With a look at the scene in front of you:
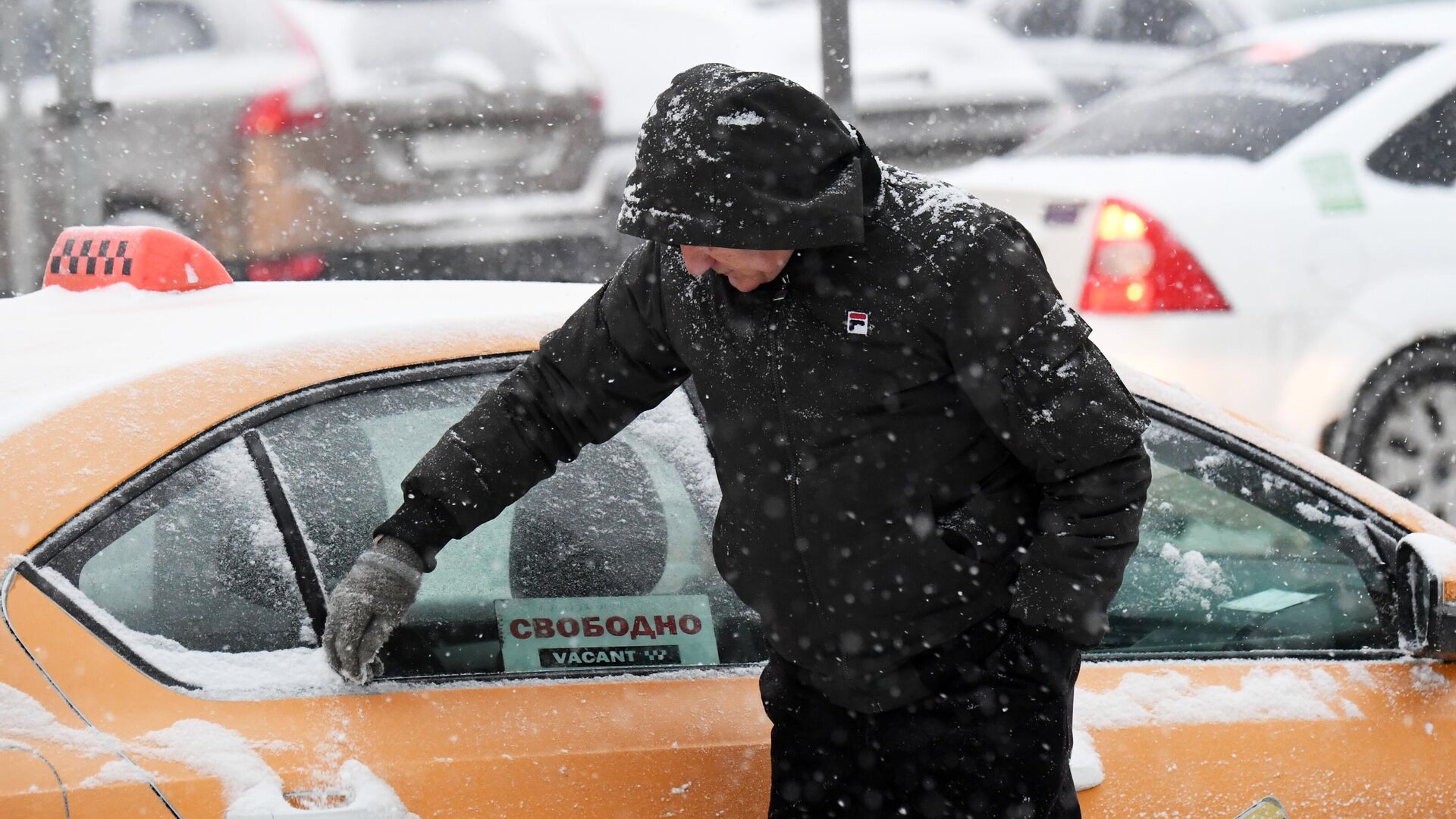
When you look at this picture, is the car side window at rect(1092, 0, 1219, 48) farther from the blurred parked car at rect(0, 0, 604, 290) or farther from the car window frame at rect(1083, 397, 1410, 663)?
the car window frame at rect(1083, 397, 1410, 663)

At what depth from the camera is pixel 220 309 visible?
225 cm

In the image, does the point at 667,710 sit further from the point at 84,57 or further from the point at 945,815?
the point at 84,57

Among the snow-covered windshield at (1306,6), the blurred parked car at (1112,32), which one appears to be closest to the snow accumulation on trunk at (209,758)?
the blurred parked car at (1112,32)

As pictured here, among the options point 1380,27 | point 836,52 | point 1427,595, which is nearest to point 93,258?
point 1427,595

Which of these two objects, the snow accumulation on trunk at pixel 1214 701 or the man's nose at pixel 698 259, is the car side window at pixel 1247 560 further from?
the man's nose at pixel 698 259

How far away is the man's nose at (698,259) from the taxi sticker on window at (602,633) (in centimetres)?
47

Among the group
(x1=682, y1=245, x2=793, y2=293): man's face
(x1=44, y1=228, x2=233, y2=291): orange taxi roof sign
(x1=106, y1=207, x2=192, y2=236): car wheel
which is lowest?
(x1=106, y1=207, x2=192, y2=236): car wheel

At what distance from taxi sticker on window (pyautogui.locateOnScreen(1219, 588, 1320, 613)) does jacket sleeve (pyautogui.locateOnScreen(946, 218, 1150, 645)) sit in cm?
54

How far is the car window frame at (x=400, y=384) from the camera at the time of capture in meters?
1.79

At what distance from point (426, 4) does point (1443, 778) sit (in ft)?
22.9

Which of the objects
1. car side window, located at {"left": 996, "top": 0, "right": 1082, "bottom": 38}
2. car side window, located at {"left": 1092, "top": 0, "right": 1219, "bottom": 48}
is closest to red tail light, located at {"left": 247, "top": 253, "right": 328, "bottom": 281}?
car side window, located at {"left": 996, "top": 0, "right": 1082, "bottom": 38}

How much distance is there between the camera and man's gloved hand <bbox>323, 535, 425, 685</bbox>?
1889 mm

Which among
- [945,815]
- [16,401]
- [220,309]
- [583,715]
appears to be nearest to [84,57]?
[220,309]

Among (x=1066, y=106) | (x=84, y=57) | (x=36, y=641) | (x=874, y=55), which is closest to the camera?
(x=36, y=641)
